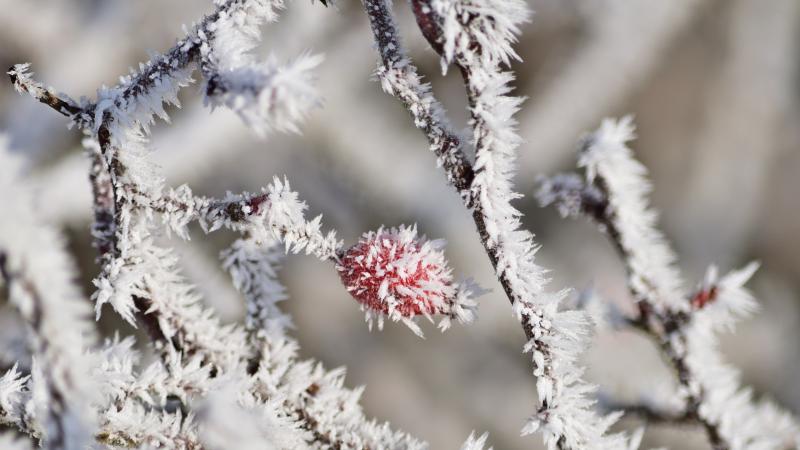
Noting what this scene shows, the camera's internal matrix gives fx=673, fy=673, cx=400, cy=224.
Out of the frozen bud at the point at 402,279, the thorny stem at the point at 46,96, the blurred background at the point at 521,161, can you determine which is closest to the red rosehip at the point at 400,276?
the frozen bud at the point at 402,279

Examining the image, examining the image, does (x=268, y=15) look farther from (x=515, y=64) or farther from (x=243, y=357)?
(x=515, y=64)

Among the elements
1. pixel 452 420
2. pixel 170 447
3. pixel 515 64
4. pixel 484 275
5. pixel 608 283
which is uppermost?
pixel 515 64

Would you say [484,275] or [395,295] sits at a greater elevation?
[484,275]

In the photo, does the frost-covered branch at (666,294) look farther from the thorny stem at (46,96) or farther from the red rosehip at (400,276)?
the thorny stem at (46,96)

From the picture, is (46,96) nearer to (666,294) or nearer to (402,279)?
(402,279)

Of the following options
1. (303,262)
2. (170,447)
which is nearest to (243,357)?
(170,447)

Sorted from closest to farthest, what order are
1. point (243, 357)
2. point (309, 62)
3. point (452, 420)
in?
point (309, 62), point (243, 357), point (452, 420)

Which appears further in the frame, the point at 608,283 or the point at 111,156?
the point at 608,283
